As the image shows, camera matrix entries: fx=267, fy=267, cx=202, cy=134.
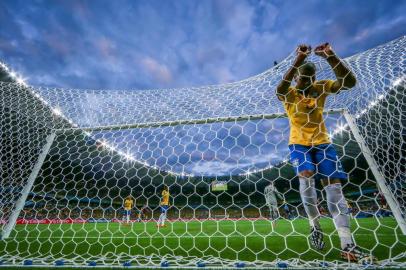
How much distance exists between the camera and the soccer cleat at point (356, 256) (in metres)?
1.59

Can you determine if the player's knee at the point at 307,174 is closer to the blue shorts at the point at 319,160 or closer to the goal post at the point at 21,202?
the blue shorts at the point at 319,160

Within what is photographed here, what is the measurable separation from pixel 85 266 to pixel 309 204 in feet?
5.55

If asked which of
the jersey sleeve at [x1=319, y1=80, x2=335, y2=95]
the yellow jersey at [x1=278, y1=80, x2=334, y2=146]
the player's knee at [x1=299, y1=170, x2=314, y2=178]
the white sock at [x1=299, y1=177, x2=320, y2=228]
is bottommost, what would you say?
the white sock at [x1=299, y1=177, x2=320, y2=228]

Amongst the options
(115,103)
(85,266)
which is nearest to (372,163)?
(85,266)

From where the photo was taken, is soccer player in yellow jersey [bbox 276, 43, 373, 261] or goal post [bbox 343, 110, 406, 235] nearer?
soccer player in yellow jersey [bbox 276, 43, 373, 261]

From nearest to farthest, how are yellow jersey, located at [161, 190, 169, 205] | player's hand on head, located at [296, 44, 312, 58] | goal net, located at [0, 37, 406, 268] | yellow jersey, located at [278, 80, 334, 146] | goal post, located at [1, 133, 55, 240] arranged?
player's hand on head, located at [296, 44, 312, 58]
yellow jersey, located at [278, 80, 334, 146]
goal net, located at [0, 37, 406, 268]
goal post, located at [1, 133, 55, 240]
yellow jersey, located at [161, 190, 169, 205]

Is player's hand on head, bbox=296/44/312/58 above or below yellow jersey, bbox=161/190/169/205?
below

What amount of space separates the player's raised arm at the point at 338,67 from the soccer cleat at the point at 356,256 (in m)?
1.19

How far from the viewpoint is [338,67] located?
2062mm

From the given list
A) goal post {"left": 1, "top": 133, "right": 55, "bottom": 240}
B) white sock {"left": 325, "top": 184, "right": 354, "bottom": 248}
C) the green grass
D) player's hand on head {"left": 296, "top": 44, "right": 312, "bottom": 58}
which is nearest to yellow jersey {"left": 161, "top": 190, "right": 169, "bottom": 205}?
the green grass

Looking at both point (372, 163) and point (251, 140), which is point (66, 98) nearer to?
point (251, 140)

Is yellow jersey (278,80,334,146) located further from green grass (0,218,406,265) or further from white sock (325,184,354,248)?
green grass (0,218,406,265)

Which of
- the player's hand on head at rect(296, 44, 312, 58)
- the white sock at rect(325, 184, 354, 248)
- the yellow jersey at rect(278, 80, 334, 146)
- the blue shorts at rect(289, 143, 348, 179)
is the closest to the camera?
the white sock at rect(325, 184, 354, 248)

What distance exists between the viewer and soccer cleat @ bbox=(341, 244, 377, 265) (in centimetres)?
159
